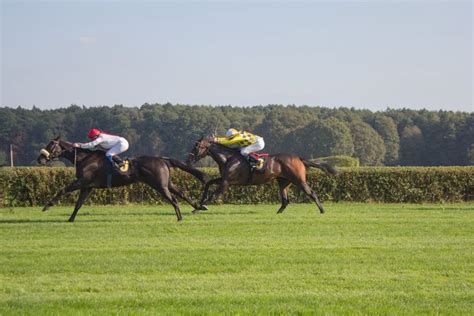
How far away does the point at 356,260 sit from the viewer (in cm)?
1057

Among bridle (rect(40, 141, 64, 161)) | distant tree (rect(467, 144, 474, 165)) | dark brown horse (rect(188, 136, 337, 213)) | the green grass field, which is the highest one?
bridle (rect(40, 141, 64, 161))

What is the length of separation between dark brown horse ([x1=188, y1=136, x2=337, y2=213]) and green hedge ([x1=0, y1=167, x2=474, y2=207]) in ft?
16.7

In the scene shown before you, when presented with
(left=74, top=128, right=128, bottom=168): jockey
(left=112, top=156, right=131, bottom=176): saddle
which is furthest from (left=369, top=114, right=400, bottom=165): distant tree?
(left=112, top=156, right=131, bottom=176): saddle

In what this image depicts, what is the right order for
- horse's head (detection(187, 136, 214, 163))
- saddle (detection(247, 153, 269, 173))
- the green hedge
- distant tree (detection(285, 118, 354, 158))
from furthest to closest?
distant tree (detection(285, 118, 354, 158)) → the green hedge → saddle (detection(247, 153, 269, 173)) → horse's head (detection(187, 136, 214, 163))

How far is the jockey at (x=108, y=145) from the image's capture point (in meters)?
16.2

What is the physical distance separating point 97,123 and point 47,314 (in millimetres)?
52117

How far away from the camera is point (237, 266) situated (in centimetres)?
1008

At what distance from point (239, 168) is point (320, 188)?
6.61 m

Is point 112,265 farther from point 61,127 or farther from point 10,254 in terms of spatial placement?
point 61,127

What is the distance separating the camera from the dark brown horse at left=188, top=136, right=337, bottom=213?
1808 cm

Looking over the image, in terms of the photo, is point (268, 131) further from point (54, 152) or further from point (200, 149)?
point (54, 152)

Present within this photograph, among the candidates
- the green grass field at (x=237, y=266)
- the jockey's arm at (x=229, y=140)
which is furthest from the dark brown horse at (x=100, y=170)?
the jockey's arm at (x=229, y=140)

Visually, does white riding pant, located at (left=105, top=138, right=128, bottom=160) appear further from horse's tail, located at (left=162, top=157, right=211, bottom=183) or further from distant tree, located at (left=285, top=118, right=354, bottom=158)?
distant tree, located at (left=285, top=118, right=354, bottom=158)

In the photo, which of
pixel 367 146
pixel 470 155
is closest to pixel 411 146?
pixel 367 146
